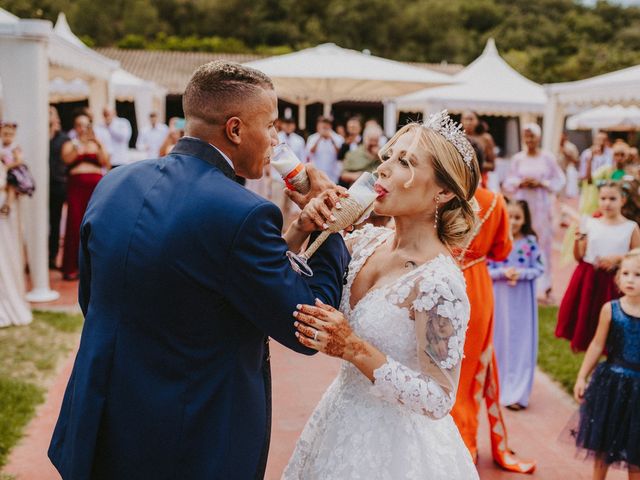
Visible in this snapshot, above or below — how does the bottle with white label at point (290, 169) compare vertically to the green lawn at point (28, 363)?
above

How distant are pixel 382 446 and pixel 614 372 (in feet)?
6.69

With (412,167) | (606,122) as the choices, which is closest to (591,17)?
(606,122)

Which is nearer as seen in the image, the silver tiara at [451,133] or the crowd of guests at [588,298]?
the silver tiara at [451,133]

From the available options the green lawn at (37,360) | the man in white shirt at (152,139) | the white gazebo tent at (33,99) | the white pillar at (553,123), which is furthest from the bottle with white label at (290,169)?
the man in white shirt at (152,139)

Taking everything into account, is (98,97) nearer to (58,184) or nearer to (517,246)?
(58,184)

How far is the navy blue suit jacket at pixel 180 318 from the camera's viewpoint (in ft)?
5.55

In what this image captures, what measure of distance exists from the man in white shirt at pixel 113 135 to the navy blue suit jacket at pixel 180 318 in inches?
385

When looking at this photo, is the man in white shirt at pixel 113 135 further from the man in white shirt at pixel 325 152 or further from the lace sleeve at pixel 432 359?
the lace sleeve at pixel 432 359

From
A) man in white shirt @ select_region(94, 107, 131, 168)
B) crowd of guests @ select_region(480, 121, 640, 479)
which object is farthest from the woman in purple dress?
man in white shirt @ select_region(94, 107, 131, 168)

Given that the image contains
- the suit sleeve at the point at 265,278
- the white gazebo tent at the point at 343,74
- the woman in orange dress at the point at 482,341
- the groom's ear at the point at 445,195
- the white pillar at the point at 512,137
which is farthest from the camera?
the white pillar at the point at 512,137

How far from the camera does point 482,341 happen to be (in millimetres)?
3703

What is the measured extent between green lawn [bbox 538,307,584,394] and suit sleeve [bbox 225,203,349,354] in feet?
14.5

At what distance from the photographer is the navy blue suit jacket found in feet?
5.55

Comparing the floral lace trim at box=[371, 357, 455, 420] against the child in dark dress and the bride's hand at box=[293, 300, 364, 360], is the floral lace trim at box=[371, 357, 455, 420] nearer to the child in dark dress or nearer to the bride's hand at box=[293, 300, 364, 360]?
the bride's hand at box=[293, 300, 364, 360]
